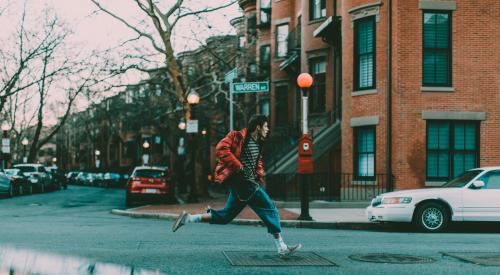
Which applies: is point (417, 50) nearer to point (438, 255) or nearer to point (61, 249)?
point (438, 255)

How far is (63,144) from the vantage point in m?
121

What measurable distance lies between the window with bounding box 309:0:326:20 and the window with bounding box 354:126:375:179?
7732 millimetres

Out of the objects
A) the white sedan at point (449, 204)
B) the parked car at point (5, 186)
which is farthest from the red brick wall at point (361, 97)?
the parked car at point (5, 186)

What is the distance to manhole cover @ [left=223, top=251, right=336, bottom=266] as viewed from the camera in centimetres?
850

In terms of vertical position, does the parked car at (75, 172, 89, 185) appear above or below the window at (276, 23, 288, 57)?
below

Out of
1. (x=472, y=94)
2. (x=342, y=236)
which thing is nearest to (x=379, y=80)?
(x=472, y=94)

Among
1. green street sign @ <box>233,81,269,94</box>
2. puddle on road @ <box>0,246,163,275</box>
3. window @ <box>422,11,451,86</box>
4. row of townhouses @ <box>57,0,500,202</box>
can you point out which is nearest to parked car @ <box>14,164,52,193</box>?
row of townhouses @ <box>57,0,500,202</box>

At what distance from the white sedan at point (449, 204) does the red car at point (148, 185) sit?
43.9 ft

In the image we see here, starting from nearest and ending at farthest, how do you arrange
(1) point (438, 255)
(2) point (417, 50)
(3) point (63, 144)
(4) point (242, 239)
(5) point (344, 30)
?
(1) point (438, 255)
(4) point (242, 239)
(2) point (417, 50)
(5) point (344, 30)
(3) point (63, 144)

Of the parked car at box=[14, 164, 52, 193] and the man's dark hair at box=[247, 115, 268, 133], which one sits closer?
the man's dark hair at box=[247, 115, 268, 133]

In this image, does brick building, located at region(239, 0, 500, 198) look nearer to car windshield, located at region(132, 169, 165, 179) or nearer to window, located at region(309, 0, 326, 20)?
window, located at region(309, 0, 326, 20)

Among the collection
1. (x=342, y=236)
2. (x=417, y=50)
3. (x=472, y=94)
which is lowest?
(x=342, y=236)

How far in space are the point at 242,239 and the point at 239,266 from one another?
3.60 metres

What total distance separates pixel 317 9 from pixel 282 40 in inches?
330
